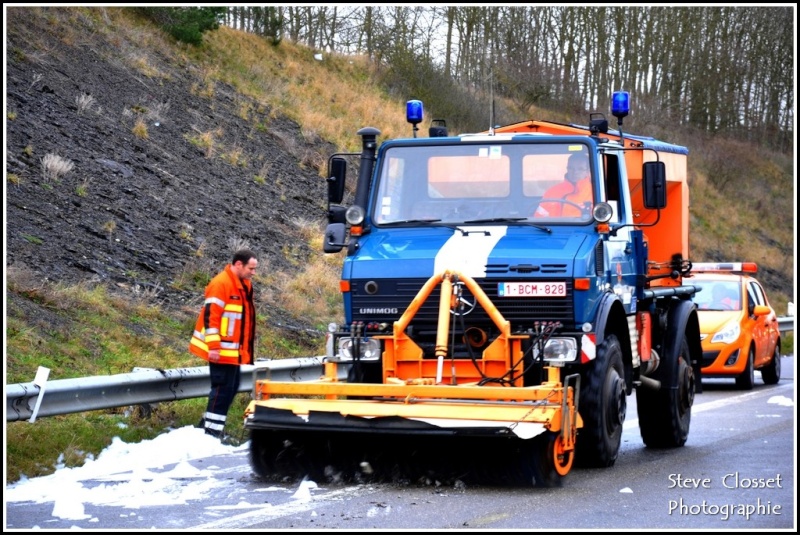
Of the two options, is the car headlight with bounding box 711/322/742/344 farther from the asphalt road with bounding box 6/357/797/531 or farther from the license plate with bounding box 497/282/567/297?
the license plate with bounding box 497/282/567/297

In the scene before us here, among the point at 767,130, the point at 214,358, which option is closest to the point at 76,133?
the point at 214,358

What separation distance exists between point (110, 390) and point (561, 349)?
12.1 feet

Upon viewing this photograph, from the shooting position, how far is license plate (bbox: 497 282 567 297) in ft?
29.2

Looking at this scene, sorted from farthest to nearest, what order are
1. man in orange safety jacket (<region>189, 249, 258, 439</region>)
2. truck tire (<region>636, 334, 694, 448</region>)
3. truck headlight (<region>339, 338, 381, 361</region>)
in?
truck tire (<region>636, 334, 694, 448</region>) → man in orange safety jacket (<region>189, 249, 258, 439</region>) → truck headlight (<region>339, 338, 381, 361</region>)

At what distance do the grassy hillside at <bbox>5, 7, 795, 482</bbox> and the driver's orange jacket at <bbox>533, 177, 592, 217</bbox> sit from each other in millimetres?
3844

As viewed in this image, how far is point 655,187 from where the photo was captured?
31.9 feet

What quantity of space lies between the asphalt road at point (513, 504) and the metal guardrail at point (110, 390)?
2.91 ft

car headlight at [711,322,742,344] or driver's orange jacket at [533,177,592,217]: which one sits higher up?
driver's orange jacket at [533,177,592,217]

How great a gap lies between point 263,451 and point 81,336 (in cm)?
514

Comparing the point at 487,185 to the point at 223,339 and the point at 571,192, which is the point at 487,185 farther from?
the point at 223,339

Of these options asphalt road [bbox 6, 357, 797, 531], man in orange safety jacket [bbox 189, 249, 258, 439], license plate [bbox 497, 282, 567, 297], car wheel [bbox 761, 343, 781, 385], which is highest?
license plate [bbox 497, 282, 567, 297]

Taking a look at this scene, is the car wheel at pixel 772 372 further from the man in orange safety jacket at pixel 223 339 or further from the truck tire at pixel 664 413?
the man in orange safety jacket at pixel 223 339

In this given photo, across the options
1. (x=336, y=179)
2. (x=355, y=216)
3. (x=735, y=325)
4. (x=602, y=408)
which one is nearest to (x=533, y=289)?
(x=602, y=408)

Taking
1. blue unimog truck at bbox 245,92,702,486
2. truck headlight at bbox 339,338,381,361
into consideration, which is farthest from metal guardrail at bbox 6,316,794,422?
blue unimog truck at bbox 245,92,702,486
